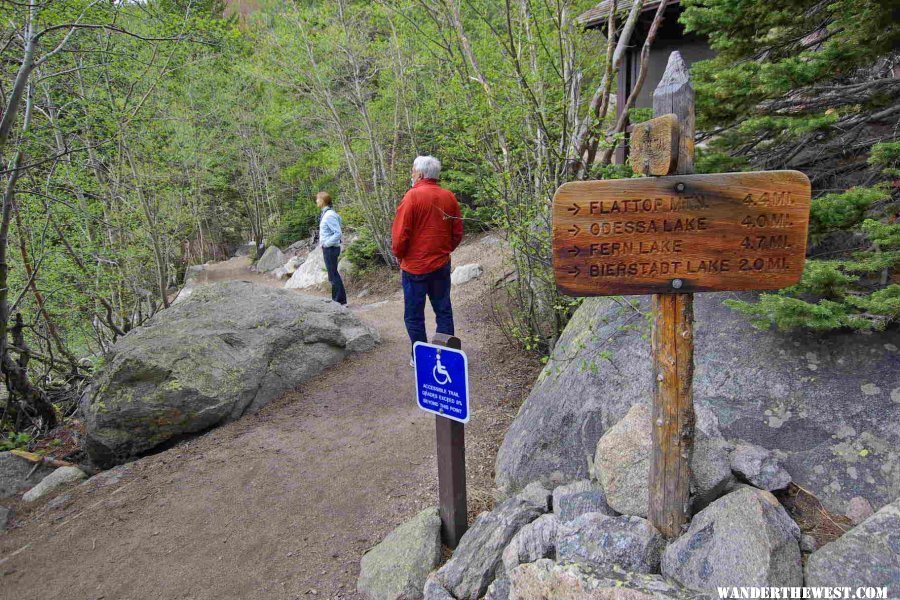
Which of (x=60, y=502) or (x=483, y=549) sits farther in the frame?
(x=60, y=502)

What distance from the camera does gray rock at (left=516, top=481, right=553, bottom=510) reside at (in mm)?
2877

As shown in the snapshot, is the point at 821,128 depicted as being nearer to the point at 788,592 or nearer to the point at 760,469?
the point at 760,469

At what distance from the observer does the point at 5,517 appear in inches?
170

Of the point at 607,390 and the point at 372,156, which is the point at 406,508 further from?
the point at 372,156

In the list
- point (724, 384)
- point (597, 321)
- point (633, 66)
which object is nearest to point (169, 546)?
point (597, 321)

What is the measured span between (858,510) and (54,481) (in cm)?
626

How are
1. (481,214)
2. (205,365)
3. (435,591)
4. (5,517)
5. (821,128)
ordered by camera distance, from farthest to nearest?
(481,214)
(205,365)
(5,517)
(821,128)
(435,591)

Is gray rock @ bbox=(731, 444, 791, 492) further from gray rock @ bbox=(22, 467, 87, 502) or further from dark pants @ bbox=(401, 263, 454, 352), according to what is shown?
gray rock @ bbox=(22, 467, 87, 502)

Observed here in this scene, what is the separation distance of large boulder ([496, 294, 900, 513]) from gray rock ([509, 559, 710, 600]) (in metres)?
1.08

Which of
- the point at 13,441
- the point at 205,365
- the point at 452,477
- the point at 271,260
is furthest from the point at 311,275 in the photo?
the point at 452,477

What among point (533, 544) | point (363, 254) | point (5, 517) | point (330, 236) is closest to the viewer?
point (533, 544)

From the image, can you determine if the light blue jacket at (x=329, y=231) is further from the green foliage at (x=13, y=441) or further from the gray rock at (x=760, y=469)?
the gray rock at (x=760, y=469)

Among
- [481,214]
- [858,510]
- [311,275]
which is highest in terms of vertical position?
[481,214]

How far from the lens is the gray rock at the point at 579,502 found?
8.40 feet
